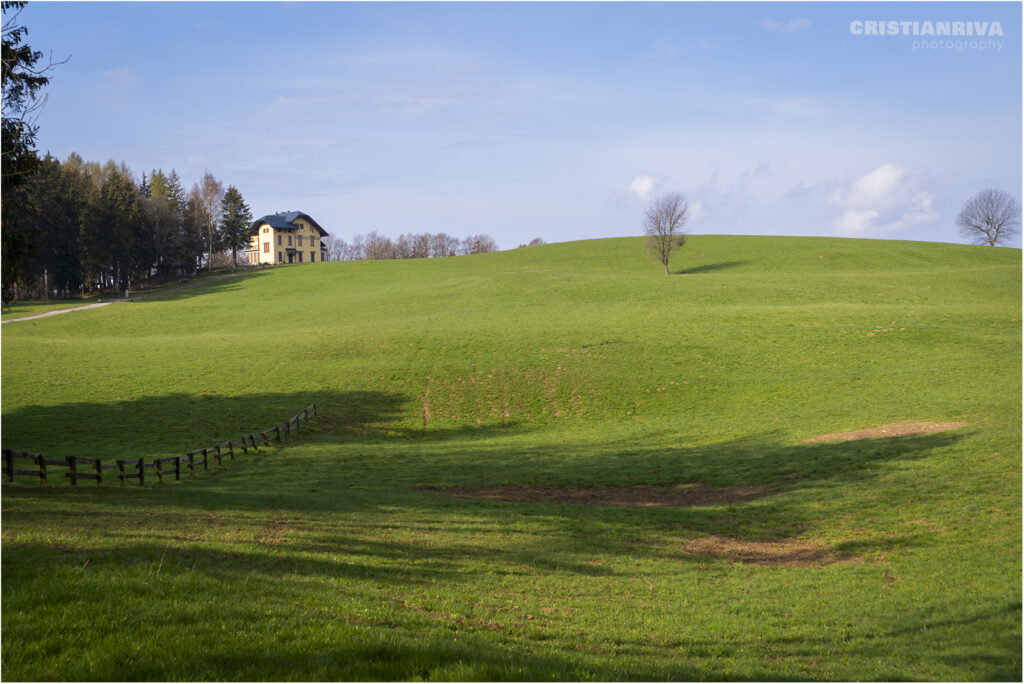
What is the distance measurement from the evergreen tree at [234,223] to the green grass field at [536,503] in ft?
215

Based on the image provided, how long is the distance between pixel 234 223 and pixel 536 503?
115448mm

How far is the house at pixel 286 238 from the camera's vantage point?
13975 centimetres

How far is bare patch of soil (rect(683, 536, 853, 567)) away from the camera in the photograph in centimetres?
1598

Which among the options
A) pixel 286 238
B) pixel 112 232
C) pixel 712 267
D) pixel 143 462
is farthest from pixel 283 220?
pixel 143 462

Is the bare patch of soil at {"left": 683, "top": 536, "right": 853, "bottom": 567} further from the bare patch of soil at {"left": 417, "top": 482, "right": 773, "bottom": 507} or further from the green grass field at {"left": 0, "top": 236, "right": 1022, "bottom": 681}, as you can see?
the bare patch of soil at {"left": 417, "top": 482, "right": 773, "bottom": 507}

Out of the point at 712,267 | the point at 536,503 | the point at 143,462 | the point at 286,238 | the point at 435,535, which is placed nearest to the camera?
the point at 435,535

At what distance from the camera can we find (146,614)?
8.56 m

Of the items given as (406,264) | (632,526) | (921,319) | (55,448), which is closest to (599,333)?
(921,319)

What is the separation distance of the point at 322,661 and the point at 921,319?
52.9m

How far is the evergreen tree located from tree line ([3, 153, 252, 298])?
175 mm

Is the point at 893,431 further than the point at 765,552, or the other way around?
the point at 893,431

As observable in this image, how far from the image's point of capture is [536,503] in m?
21.3

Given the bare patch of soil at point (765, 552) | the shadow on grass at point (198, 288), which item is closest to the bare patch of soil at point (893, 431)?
the bare patch of soil at point (765, 552)

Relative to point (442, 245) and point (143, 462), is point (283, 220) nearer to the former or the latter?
point (442, 245)
